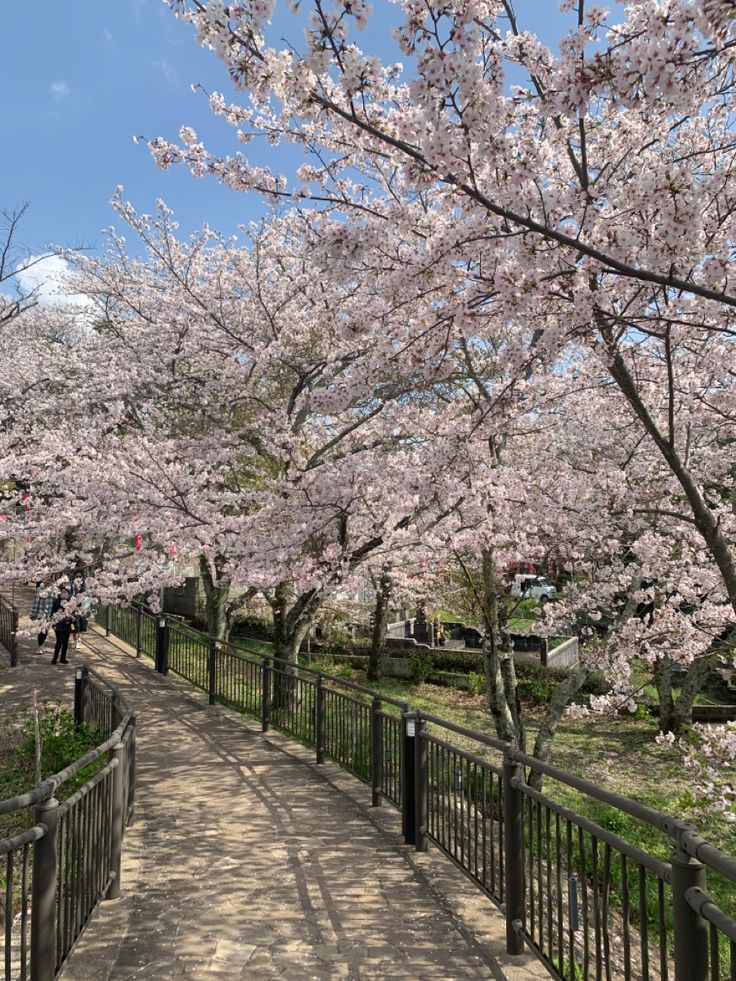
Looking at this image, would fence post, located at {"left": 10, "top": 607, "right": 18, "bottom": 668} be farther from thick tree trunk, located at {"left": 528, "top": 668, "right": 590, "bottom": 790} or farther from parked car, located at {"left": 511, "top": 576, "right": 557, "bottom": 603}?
thick tree trunk, located at {"left": 528, "top": 668, "right": 590, "bottom": 790}

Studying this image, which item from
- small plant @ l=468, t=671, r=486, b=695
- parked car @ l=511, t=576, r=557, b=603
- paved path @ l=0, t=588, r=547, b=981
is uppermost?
parked car @ l=511, t=576, r=557, b=603

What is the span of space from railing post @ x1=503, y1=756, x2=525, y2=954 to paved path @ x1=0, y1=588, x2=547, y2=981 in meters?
0.12

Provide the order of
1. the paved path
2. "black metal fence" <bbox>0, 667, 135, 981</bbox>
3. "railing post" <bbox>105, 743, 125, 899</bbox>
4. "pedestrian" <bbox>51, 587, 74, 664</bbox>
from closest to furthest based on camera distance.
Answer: "black metal fence" <bbox>0, 667, 135, 981</bbox>
the paved path
"railing post" <bbox>105, 743, 125, 899</bbox>
"pedestrian" <bbox>51, 587, 74, 664</bbox>

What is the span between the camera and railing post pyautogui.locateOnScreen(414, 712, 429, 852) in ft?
17.5

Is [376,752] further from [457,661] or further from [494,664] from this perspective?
[457,661]

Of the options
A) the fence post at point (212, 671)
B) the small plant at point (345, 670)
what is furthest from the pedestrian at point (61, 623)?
the small plant at point (345, 670)

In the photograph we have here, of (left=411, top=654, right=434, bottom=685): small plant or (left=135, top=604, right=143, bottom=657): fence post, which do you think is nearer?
(left=135, top=604, right=143, bottom=657): fence post

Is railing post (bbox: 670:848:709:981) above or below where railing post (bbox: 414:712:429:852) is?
above

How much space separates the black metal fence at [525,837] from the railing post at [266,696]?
2cm

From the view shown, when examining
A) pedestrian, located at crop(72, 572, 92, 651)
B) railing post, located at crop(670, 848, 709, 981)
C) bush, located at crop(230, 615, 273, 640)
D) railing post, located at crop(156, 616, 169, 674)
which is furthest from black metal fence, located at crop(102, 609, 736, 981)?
bush, located at crop(230, 615, 273, 640)

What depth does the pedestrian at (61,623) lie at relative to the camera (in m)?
12.8

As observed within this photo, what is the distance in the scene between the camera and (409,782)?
554 cm

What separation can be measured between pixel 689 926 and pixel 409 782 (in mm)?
3524

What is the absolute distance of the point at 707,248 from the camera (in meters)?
4.98
